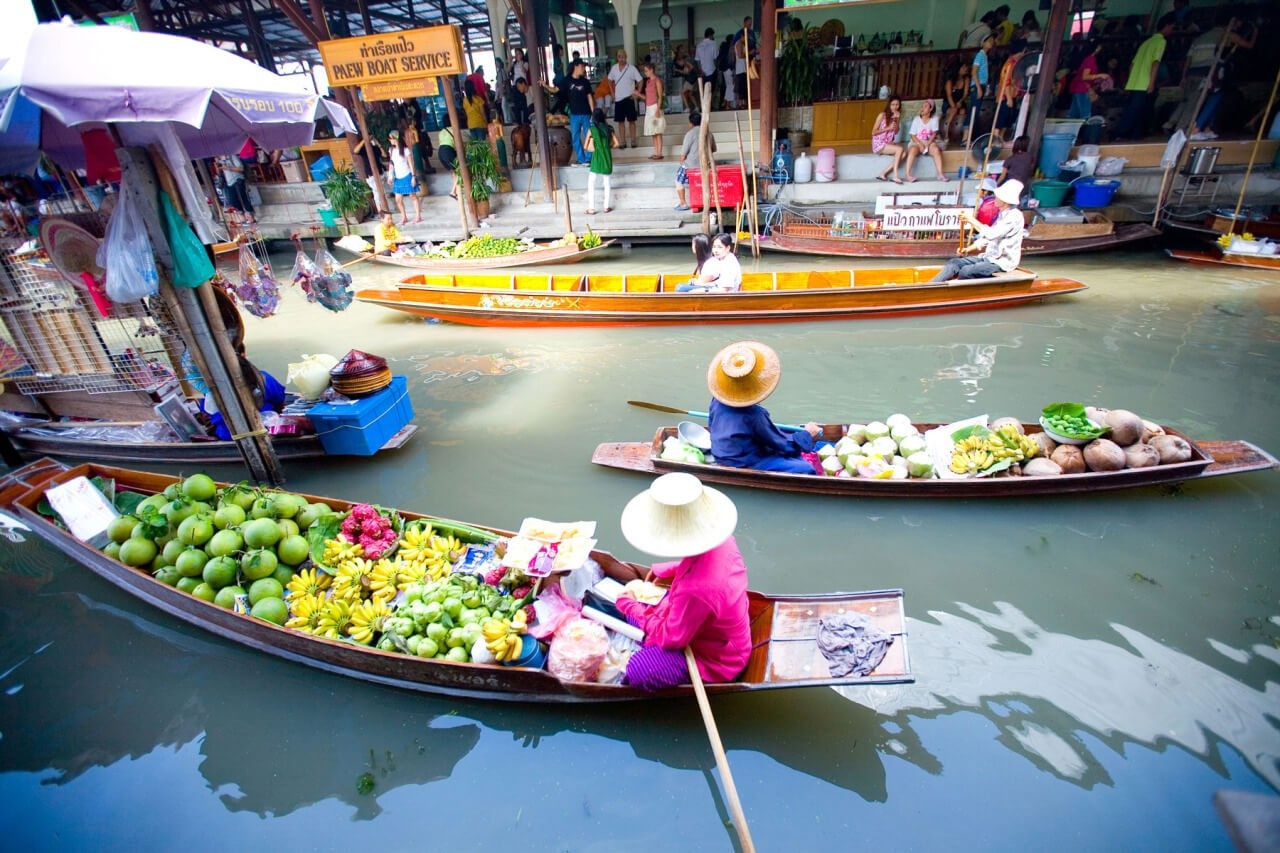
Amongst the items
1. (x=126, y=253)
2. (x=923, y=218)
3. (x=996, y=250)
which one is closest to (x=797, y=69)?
(x=923, y=218)

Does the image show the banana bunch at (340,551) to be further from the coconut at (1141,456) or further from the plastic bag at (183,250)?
the coconut at (1141,456)

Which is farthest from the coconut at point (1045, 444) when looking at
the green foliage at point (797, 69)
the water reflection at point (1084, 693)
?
the green foliage at point (797, 69)

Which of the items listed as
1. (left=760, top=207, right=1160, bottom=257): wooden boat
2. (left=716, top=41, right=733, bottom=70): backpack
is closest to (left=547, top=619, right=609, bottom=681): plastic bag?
(left=760, top=207, right=1160, bottom=257): wooden boat

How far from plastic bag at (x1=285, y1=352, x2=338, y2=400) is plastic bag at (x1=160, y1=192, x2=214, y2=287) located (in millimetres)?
1319

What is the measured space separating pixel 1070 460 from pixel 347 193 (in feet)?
56.8

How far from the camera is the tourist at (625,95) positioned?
47.7ft

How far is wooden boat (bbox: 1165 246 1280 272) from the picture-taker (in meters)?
9.66

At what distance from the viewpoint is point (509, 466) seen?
20.0 feet

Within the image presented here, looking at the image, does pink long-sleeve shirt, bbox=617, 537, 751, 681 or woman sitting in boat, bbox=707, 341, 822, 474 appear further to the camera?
woman sitting in boat, bbox=707, 341, 822, 474

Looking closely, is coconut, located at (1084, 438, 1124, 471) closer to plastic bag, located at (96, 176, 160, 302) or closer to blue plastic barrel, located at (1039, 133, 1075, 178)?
plastic bag, located at (96, 176, 160, 302)

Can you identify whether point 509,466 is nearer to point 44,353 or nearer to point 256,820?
point 256,820

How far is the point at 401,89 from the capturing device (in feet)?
41.0

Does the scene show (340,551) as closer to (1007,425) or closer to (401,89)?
(1007,425)

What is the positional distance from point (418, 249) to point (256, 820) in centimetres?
1307
